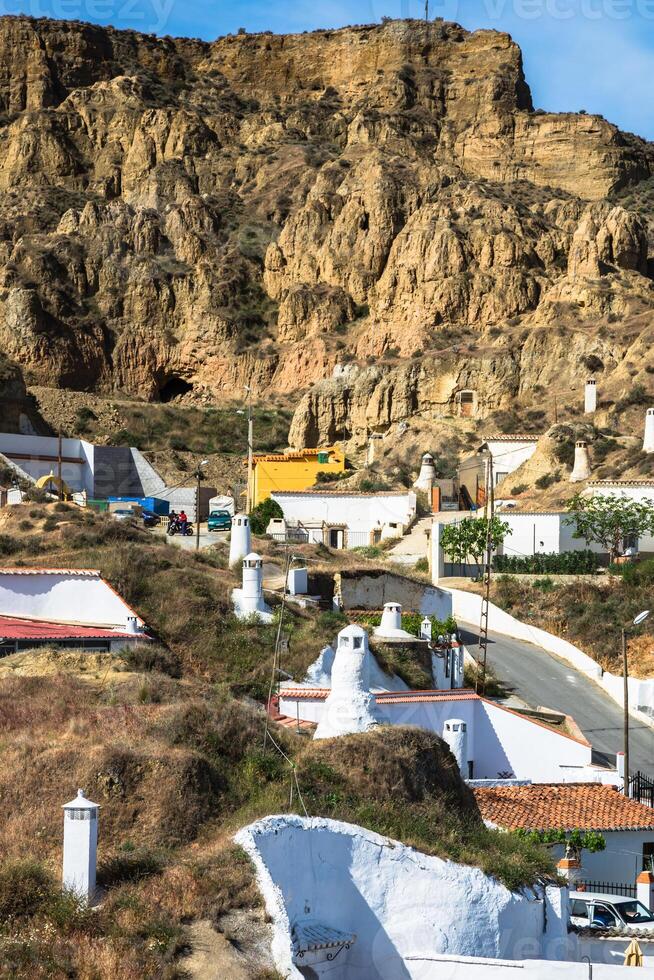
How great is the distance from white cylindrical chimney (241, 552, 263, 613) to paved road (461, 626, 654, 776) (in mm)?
6770

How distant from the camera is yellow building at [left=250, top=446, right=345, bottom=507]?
193 ft

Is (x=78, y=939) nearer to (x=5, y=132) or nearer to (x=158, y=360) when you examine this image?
(x=158, y=360)

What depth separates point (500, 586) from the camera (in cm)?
4506

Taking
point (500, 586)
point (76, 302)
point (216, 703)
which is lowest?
point (216, 703)

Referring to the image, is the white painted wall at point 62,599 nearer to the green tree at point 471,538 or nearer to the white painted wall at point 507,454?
the green tree at point 471,538

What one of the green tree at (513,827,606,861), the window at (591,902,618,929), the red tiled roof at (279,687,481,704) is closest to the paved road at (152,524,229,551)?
the red tiled roof at (279,687,481,704)

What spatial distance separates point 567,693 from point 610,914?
1765 centimetres

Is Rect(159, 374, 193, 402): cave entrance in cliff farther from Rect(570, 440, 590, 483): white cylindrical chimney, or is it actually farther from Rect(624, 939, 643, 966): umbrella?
Rect(624, 939, 643, 966): umbrella

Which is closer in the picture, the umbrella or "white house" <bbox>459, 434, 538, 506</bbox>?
the umbrella

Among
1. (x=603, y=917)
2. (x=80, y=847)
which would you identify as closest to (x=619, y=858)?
(x=603, y=917)

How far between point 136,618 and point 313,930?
1228 cm

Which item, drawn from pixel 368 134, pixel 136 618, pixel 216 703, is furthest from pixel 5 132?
pixel 216 703

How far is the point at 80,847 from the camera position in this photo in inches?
524

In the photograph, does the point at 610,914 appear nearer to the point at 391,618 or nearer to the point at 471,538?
the point at 391,618
